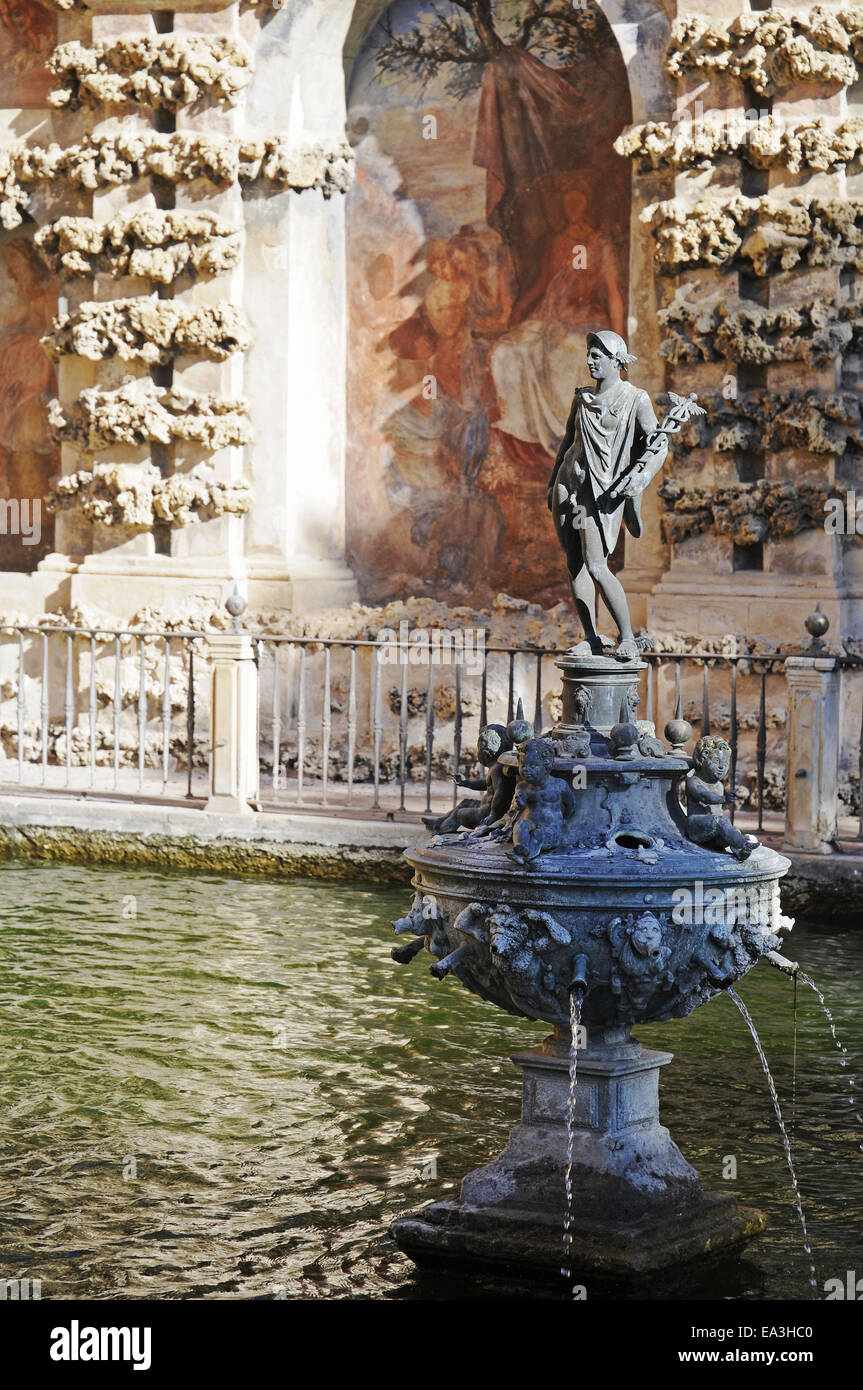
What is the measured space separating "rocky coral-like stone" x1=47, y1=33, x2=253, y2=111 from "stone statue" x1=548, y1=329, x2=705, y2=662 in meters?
8.22

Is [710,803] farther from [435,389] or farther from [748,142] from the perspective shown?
[435,389]

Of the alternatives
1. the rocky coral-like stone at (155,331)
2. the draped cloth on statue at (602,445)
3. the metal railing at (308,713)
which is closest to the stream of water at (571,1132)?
the draped cloth on statue at (602,445)

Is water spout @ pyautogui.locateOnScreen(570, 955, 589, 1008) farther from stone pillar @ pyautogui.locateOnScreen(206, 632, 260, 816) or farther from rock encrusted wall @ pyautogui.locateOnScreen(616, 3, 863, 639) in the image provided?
rock encrusted wall @ pyautogui.locateOnScreen(616, 3, 863, 639)

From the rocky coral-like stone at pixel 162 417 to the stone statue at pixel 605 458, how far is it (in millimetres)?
7738

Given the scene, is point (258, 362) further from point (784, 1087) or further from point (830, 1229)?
point (830, 1229)

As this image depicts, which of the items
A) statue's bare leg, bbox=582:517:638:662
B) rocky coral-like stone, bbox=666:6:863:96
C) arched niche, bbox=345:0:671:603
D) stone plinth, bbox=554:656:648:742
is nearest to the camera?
stone plinth, bbox=554:656:648:742

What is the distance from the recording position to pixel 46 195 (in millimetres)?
14086

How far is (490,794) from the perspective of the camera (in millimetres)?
5602

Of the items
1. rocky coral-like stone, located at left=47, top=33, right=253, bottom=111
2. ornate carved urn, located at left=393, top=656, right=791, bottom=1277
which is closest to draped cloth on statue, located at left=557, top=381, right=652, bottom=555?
ornate carved urn, located at left=393, top=656, right=791, bottom=1277

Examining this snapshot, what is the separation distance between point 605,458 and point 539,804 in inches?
44.7

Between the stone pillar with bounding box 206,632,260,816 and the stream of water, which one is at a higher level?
the stone pillar with bounding box 206,632,260,816

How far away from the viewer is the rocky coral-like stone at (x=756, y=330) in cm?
1191

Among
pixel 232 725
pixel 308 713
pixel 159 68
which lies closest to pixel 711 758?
pixel 232 725

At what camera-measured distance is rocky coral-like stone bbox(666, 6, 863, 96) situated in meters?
11.9
